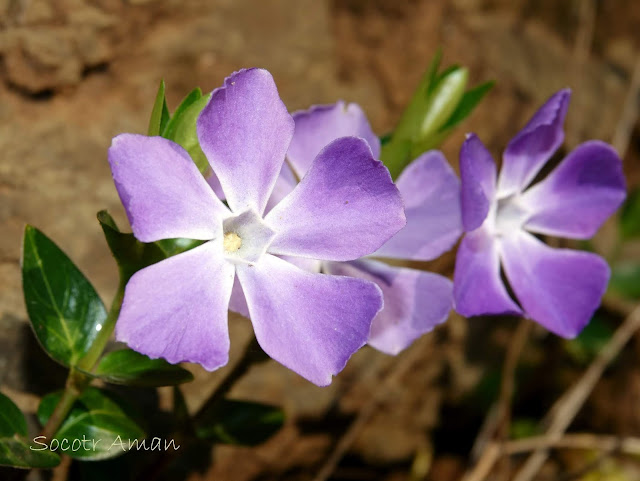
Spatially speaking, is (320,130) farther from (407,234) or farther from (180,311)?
(180,311)

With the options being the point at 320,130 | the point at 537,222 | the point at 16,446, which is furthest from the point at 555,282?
the point at 16,446

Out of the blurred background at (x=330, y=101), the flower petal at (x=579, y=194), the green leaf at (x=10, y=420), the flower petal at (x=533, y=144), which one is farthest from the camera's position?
the blurred background at (x=330, y=101)

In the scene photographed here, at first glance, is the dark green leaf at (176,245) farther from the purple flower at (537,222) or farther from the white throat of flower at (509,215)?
the white throat of flower at (509,215)

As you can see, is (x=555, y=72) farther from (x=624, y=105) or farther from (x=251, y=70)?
(x=251, y=70)

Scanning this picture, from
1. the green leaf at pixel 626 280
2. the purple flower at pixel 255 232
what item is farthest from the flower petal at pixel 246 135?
the green leaf at pixel 626 280

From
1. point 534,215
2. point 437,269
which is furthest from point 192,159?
point 437,269

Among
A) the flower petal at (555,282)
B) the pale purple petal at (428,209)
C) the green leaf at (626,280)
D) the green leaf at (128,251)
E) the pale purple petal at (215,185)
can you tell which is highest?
the pale purple petal at (215,185)

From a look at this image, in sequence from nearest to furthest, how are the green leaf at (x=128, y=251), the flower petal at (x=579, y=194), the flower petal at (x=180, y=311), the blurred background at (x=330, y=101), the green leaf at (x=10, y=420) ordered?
the flower petal at (x=180, y=311) → the green leaf at (x=128, y=251) → the green leaf at (x=10, y=420) → the flower petal at (x=579, y=194) → the blurred background at (x=330, y=101)
